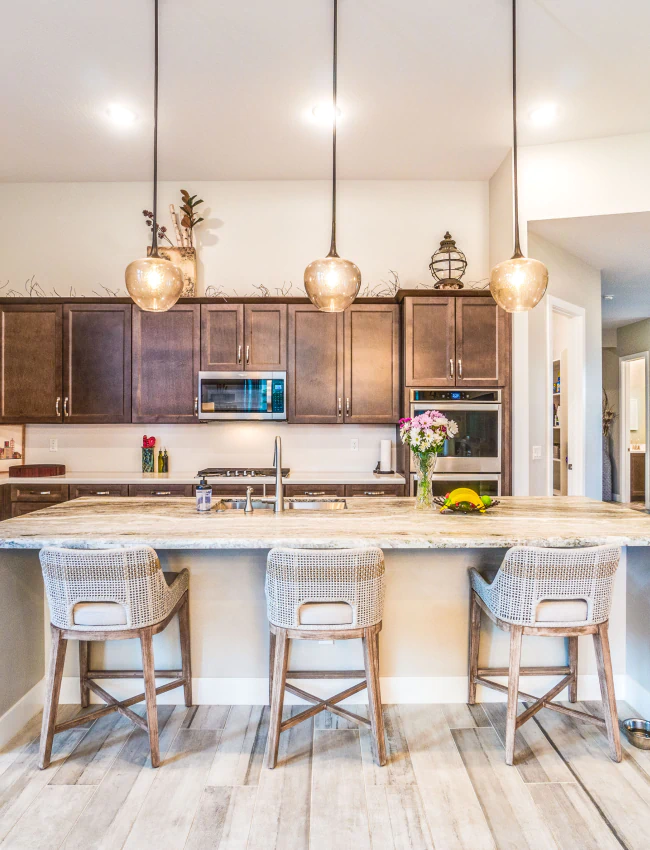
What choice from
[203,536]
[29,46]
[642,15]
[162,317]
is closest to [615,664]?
[203,536]

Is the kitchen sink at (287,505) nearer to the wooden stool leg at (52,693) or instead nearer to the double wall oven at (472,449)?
the wooden stool leg at (52,693)

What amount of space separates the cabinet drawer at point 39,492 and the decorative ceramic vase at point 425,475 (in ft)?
8.99

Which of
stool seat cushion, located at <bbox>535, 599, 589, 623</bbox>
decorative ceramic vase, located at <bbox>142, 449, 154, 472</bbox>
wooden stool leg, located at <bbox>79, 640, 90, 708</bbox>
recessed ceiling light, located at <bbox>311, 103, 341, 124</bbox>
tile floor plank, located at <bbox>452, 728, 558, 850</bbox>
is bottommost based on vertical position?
tile floor plank, located at <bbox>452, 728, 558, 850</bbox>

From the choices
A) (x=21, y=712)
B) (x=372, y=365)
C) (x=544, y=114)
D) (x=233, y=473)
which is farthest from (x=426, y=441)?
(x=544, y=114)

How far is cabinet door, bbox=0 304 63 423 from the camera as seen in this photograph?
414 centimetres

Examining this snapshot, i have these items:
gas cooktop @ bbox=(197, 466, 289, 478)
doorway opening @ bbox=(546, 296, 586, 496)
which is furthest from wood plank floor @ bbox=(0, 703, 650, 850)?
doorway opening @ bbox=(546, 296, 586, 496)

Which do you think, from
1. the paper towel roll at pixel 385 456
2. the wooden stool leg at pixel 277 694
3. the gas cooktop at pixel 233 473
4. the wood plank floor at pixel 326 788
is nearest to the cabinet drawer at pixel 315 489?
the gas cooktop at pixel 233 473

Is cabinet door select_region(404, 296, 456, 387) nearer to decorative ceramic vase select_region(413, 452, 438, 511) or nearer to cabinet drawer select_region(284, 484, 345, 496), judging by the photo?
cabinet drawer select_region(284, 484, 345, 496)

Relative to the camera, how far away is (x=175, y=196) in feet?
14.8

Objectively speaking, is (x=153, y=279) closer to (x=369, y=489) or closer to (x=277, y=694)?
(x=277, y=694)

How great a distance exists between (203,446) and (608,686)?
132 inches

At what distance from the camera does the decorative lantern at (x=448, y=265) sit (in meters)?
4.07

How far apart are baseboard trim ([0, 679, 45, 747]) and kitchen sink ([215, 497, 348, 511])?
3.63 feet

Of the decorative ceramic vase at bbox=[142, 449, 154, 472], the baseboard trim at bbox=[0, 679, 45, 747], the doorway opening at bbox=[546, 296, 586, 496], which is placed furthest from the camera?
the doorway opening at bbox=[546, 296, 586, 496]
